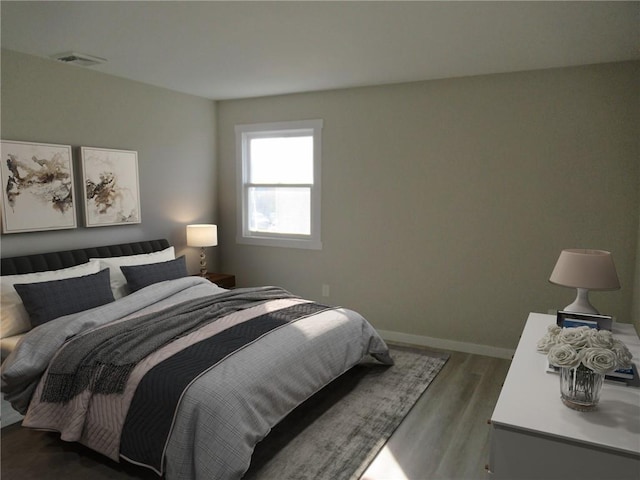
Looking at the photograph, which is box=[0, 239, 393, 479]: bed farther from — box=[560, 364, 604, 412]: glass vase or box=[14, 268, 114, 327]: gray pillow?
box=[560, 364, 604, 412]: glass vase

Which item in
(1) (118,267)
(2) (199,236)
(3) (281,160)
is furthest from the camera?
(3) (281,160)

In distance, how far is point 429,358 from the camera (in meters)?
4.06

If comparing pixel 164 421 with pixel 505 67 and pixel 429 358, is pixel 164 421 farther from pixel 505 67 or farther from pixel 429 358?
pixel 505 67

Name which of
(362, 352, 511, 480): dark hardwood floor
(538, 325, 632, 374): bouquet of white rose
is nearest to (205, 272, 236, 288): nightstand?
(362, 352, 511, 480): dark hardwood floor

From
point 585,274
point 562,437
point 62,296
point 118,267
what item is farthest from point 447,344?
point 62,296

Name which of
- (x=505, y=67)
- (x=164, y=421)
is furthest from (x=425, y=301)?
(x=164, y=421)

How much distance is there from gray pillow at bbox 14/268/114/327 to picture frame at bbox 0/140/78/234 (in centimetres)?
63

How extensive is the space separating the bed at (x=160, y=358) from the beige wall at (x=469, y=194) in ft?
3.42

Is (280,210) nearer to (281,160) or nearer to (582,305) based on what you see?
(281,160)

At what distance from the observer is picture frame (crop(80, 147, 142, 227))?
12.9 feet

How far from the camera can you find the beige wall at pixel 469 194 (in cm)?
362

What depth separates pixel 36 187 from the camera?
11.6 feet

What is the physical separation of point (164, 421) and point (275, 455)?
688 millimetres

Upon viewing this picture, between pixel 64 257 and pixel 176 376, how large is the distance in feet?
6.27
